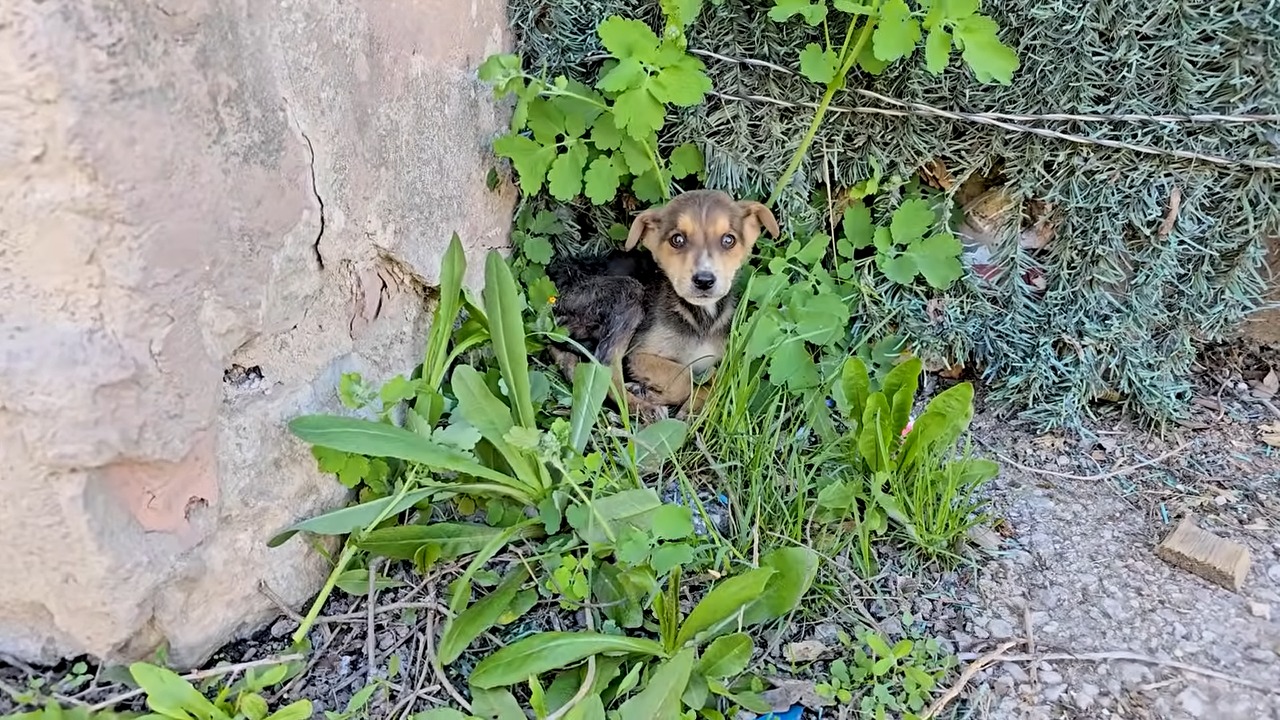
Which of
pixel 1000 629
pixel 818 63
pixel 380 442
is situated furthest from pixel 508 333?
pixel 1000 629

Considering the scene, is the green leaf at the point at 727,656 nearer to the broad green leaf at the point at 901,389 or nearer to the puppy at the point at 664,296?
the broad green leaf at the point at 901,389

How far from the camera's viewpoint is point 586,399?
3045 mm

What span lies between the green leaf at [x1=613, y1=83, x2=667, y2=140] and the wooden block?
7.33 feet

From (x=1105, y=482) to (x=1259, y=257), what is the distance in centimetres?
101

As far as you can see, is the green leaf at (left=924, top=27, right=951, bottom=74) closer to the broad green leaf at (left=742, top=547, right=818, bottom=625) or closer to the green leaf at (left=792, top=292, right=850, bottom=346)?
the green leaf at (left=792, top=292, right=850, bottom=346)

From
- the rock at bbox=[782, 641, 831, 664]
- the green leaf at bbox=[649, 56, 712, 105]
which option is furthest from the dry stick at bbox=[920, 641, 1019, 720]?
Answer: the green leaf at bbox=[649, 56, 712, 105]

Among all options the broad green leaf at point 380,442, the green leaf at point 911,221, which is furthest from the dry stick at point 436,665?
the green leaf at point 911,221

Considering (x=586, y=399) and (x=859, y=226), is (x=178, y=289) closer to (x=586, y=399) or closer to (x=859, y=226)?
(x=586, y=399)

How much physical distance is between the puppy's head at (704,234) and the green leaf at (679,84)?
542 millimetres

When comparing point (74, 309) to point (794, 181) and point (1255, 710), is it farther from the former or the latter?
point (1255, 710)

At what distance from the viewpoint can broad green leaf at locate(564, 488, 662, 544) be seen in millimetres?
2652

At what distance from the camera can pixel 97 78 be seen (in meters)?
1.83

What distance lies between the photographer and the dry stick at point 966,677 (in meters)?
2.41

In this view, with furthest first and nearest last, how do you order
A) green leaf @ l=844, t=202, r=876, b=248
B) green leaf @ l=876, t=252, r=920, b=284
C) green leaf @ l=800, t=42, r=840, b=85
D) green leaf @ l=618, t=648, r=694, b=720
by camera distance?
green leaf @ l=844, t=202, r=876, b=248 → green leaf @ l=876, t=252, r=920, b=284 → green leaf @ l=800, t=42, r=840, b=85 → green leaf @ l=618, t=648, r=694, b=720
